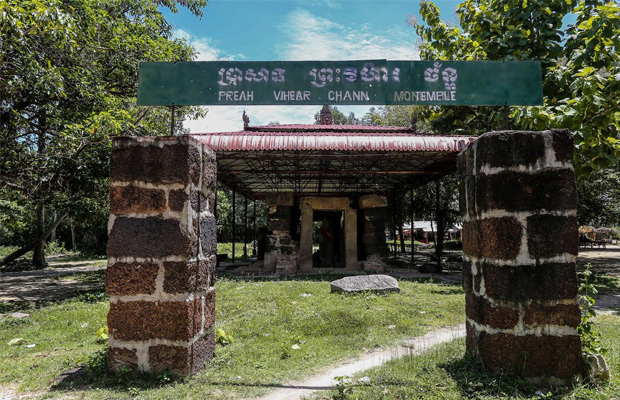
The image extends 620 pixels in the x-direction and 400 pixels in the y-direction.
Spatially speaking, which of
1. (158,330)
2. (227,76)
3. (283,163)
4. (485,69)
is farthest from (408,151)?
(158,330)

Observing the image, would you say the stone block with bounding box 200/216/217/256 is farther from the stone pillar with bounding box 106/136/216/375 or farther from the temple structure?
the temple structure

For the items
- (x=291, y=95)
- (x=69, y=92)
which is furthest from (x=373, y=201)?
(x=291, y=95)

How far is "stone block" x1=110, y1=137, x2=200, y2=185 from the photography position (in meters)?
3.75

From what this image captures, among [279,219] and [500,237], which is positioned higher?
[279,219]

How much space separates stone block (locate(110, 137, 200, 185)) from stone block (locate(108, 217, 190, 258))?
390 millimetres

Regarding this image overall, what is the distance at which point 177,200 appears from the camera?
3.73 m

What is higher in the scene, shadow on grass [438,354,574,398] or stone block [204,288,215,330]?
stone block [204,288,215,330]

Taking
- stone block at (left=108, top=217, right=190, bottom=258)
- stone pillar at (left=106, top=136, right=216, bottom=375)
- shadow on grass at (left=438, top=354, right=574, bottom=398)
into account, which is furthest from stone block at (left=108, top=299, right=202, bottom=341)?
shadow on grass at (left=438, top=354, right=574, bottom=398)

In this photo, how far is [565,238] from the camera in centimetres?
342

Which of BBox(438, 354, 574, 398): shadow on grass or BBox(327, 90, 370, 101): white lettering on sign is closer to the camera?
BBox(438, 354, 574, 398): shadow on grass

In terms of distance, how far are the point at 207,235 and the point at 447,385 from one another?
261 cm

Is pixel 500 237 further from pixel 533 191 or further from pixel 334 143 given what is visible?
pixel 334 143

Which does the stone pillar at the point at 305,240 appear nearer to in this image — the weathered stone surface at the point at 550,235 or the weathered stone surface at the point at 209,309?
the weathered stone surface at the point at 209,309

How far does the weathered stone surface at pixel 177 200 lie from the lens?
12.2ft
